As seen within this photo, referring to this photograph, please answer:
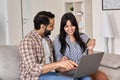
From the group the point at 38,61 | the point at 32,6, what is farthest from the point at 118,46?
the point at 38,61

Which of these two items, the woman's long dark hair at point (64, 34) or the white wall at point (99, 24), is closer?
the woman's long dark hair at point (64, 34)

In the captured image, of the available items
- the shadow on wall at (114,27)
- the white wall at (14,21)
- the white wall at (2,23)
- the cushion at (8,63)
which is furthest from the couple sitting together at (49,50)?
the white wall at (2,23)

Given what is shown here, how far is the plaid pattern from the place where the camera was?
6.34ft

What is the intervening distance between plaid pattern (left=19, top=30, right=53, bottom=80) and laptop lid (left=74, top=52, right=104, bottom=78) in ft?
1.05

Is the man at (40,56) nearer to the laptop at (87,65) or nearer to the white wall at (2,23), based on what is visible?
the laptop at (87,65)

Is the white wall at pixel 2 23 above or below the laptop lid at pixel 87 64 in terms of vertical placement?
above

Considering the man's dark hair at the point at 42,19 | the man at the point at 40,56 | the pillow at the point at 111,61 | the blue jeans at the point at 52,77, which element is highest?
the man's dark hair at the point at 42,19

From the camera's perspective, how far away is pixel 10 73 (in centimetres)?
214

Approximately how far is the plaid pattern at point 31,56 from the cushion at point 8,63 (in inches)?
4.9

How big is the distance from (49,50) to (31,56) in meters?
0.30

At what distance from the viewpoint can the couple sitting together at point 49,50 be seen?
6.35 ft

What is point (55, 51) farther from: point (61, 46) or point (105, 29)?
point (105, 29)

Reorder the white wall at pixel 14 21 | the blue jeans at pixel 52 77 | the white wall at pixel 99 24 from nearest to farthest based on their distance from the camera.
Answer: the blue jeans at pixel 52 77, the white wall at pixel 99 24, the white wall at pixel 14 21

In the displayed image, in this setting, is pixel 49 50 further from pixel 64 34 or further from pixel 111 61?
pixel 111 61
